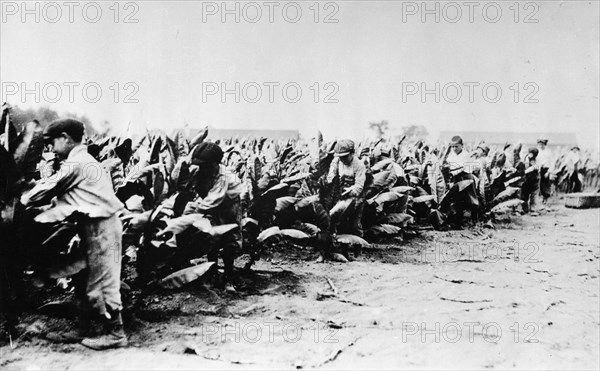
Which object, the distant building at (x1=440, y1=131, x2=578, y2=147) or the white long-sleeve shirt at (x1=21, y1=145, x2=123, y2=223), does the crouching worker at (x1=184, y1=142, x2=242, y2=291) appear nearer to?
the white long-sleeve shirt at (x1=21, y1=145, x2=123, y2=223)

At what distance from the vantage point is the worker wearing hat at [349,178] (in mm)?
5055

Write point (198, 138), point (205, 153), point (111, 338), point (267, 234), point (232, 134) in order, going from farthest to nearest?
point (232, 134) < point (198, 138) < point (267, 234) < point (205, 153) < point (111, 338)

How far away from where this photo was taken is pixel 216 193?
3689 millimetres

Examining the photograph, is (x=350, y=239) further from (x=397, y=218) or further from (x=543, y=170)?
(x=543, y=170)

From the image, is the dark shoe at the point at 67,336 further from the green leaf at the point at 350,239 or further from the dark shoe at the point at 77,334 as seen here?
the green leaf at the point at 350,239

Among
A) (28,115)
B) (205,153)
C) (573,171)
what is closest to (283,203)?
(205,153)

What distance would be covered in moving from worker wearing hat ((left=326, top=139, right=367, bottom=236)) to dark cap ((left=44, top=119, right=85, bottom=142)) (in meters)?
2.55

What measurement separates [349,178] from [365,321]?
1978mm

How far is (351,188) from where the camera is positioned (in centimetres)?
507

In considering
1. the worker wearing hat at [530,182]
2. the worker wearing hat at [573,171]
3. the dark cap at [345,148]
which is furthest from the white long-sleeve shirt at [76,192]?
the worker wearing hat at [573,171]

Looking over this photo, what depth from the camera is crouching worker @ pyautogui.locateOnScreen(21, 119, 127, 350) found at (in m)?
2.89

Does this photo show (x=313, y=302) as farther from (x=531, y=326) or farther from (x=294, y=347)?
(x=531, y=326)

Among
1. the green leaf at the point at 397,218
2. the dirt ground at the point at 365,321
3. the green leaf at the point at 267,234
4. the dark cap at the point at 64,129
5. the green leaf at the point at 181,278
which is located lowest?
the dirt ground at the point at 365,321

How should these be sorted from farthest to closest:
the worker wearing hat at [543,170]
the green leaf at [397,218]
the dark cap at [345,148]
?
the worker wearing hat at [543,170], the green leaf at [397,218], the dark cap at [345,148]
